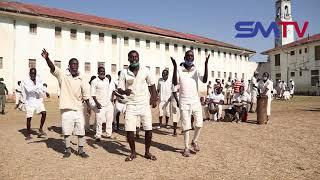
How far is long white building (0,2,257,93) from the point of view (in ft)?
91.7

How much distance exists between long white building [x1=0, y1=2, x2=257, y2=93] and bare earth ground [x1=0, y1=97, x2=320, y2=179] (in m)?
19.6

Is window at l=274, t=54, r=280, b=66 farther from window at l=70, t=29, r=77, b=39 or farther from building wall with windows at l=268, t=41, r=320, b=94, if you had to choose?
window at l=70, t=29, r=77, b=39

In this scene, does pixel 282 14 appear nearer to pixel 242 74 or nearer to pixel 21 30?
pixel 242 74

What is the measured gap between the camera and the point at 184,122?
720 centimetres

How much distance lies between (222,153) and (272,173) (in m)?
1.75

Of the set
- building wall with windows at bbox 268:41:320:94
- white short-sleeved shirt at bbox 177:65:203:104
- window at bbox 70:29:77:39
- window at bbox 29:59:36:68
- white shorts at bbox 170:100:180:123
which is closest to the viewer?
white short-sleeved shirt at bbox 177:65:203:104

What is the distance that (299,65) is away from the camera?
48.1m

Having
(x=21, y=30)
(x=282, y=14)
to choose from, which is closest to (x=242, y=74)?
(x=282, y=14)

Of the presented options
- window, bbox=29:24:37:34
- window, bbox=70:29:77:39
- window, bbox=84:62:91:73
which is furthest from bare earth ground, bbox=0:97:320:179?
window, bbox=84:62:91:73

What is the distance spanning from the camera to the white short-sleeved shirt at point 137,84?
22.5 feet

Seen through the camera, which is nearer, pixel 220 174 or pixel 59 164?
pixel 220 174

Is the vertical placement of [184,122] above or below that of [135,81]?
below

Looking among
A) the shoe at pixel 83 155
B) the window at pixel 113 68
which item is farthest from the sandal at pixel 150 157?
the window at pixel 113 68

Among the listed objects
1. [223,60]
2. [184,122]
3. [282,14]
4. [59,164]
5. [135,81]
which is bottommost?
[59,164]
